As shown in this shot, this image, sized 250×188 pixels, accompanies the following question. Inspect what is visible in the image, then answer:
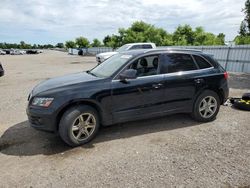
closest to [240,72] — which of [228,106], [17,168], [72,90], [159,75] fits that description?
[228,106]

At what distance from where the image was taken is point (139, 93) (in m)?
4.19

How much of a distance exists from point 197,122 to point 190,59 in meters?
1.42

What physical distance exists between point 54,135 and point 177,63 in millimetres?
2932

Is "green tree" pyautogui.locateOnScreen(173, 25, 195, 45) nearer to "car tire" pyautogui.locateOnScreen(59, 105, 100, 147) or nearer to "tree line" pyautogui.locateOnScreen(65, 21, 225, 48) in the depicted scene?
"tree line" pyautogui.locateOnScreen(65, 21, 225, 48)

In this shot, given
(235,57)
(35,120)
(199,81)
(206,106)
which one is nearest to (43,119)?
(35,120)

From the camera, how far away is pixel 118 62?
452 centimetres

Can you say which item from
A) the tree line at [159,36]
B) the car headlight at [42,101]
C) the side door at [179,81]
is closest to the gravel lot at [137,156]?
the side door at [179,81]


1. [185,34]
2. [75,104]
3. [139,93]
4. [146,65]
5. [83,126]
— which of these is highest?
[185,34]

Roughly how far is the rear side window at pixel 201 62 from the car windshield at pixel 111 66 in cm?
157

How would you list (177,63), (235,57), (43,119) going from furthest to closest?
(235,57)
(177,63)
(43,119)

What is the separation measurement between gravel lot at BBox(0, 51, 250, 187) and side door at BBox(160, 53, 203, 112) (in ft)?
1.62

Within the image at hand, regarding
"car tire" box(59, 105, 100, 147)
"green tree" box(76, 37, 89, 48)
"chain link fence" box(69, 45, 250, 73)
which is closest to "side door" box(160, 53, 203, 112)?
"car tire" box(59, 105, 100, 147)

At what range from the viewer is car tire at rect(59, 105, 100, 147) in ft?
12.2

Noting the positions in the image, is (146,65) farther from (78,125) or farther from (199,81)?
(78,125)
